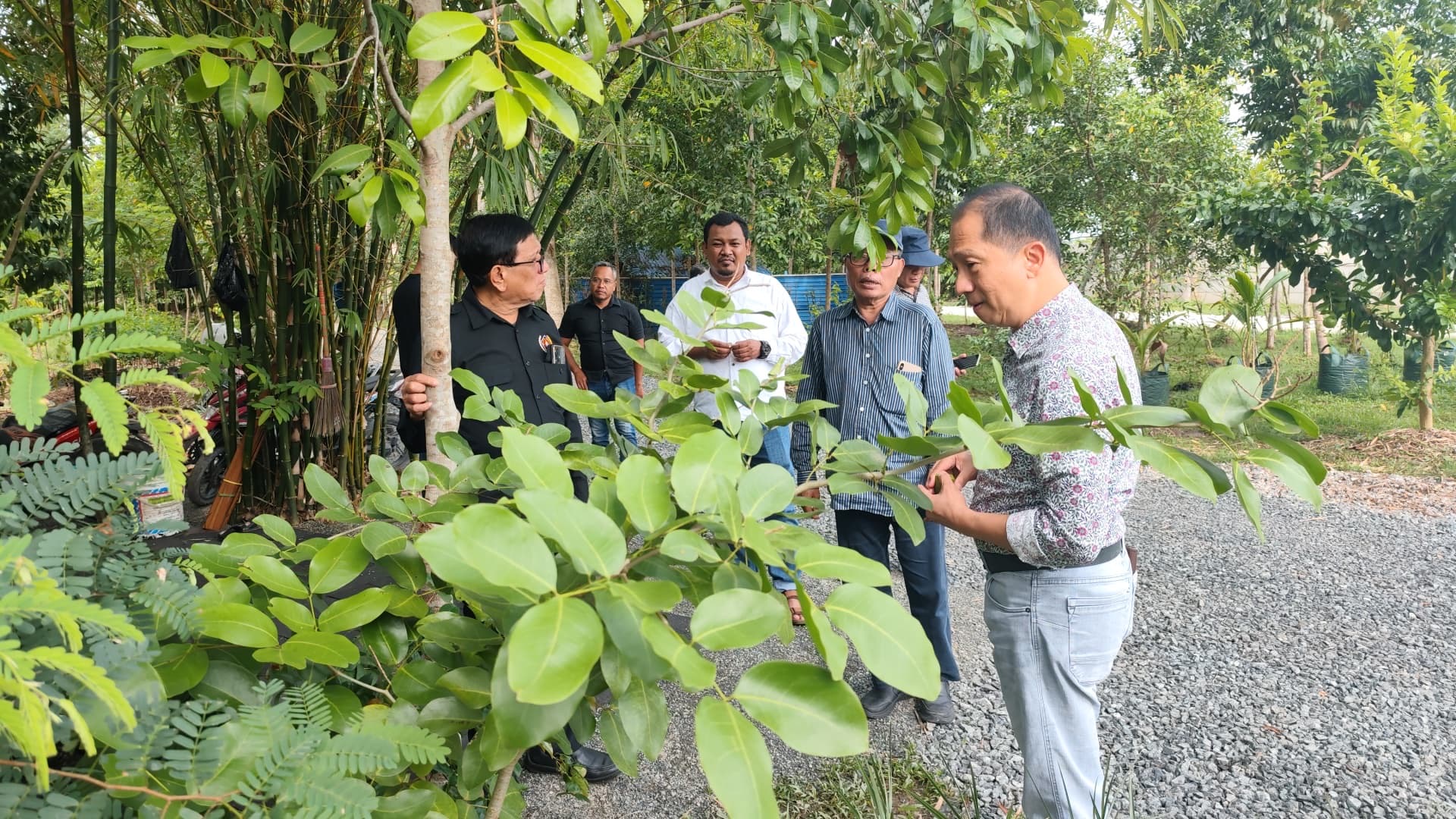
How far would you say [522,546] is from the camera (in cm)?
57

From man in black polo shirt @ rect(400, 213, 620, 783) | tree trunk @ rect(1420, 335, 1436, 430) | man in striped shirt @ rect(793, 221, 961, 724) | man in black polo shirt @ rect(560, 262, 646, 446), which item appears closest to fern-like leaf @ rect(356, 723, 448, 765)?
man in black polo shirt @ rect(400, 213, 620, 783)

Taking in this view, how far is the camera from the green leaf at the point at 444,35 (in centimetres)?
91

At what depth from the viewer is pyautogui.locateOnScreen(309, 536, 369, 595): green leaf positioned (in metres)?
0.83

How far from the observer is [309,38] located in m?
1.59

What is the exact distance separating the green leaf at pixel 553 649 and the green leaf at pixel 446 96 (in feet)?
2.03

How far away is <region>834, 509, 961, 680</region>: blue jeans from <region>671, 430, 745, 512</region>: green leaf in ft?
6.82

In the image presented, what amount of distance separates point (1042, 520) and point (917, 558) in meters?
1.26

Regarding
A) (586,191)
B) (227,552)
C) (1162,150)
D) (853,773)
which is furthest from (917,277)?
(586,191)

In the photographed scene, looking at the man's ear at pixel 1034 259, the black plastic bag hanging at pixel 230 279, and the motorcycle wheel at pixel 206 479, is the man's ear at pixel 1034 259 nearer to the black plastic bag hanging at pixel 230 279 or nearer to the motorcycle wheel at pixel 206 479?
the black plastic bag hanging at pixel 230 279

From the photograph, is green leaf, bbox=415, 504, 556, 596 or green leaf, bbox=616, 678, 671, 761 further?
green leaf, bbox=616, 678, 671, 761

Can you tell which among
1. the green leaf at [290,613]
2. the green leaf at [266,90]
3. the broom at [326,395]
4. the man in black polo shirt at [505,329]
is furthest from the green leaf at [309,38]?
the broom at [326,395]

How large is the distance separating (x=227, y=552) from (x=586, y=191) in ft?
35.0

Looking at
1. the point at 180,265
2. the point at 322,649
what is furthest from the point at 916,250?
the point at 180,265

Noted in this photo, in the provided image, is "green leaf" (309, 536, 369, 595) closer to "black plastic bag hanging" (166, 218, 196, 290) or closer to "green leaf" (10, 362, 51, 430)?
"green leaf" (10, 362, 51, 430)
